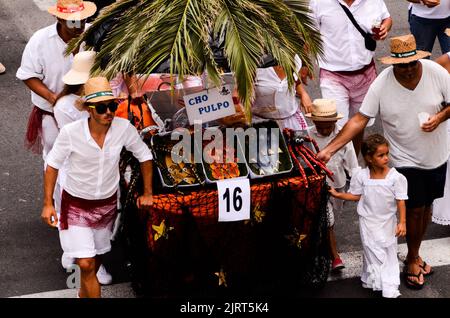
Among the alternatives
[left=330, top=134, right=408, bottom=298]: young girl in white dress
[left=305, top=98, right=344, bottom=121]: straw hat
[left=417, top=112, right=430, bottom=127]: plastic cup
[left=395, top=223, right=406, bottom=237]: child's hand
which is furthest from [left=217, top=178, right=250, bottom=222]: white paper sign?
[left=417, top=112, right=430, bottom=127]: plastic cup

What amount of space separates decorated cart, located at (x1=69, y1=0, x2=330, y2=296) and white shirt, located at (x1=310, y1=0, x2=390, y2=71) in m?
1.18

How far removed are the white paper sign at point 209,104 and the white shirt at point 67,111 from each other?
753 mm

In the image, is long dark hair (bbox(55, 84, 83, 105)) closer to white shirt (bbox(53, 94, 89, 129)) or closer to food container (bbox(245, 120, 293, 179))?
white shirt (bbox(53, 94, 89, 129))

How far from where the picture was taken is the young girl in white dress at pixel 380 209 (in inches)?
270

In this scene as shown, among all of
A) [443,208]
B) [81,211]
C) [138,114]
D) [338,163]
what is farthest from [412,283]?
[81,211]

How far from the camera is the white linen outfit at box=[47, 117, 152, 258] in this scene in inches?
250

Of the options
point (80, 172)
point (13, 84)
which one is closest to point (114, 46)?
point (80, 172)

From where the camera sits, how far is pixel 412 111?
273 inches

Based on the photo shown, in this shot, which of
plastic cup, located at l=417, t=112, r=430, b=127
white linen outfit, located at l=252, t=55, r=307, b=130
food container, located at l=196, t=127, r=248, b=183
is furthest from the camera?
white linen outfit, located at l=252, t=55, r=307, b=130

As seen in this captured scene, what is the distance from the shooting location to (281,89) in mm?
7441

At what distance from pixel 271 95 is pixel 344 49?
1027 mm

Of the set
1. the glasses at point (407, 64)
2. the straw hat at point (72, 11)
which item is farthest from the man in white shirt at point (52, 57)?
the glasses at point (407, 64)

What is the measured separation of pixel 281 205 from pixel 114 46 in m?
1.54

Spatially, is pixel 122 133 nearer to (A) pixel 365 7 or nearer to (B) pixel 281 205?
(B) pixel 281 205
